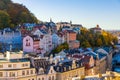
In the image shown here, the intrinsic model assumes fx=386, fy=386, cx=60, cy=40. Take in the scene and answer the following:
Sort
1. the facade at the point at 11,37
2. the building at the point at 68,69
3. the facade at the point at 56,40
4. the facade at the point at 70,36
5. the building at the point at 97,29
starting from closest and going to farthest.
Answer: the building at the point at 68,69
the facade at the point at 56,40
the facade at the point at 11,37
the facade at the point at 70,36
the building at the point at 97,29

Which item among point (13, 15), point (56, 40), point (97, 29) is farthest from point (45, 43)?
point (97, 29)

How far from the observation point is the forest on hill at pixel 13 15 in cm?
4355

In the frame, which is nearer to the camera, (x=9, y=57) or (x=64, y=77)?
(x=9, y=57)

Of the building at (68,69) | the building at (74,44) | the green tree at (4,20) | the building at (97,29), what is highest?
the green tree at (4,20)

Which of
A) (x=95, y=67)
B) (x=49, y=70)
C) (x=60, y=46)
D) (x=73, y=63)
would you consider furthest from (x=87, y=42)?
(x=49, y=70)

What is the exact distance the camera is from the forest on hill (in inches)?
1714

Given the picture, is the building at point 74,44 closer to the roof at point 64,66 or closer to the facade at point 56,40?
the facade at point 56,40

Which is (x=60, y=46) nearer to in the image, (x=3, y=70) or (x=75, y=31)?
(x=75, y=31)

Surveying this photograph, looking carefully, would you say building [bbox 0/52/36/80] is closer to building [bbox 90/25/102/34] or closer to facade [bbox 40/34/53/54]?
facade [bbox 40/34/53/54]

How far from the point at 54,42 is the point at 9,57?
59.0ft

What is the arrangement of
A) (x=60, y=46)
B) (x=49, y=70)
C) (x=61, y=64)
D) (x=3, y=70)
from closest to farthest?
(x=3, y=70) < (x=49, y=70) < (x=61, y=64) < (x=60, y=46)

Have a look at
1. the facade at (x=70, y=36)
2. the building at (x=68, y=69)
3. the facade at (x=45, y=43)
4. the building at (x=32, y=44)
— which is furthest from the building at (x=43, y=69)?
the facade at (x=70, y=36)

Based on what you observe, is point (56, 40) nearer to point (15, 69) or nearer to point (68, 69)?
point (68, 69)

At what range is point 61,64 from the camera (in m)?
23.5
